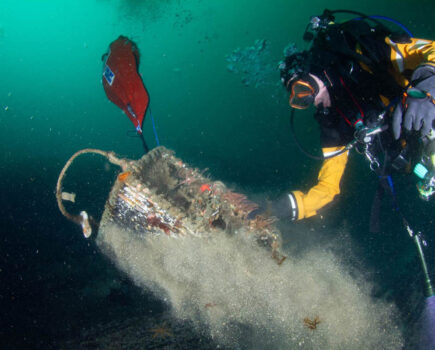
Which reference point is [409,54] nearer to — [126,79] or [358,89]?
[358,89]

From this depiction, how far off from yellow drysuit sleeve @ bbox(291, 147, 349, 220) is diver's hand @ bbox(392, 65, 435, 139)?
145 centimetres

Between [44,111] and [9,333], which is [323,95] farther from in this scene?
[44,111]

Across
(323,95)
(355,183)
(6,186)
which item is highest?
(323,95)

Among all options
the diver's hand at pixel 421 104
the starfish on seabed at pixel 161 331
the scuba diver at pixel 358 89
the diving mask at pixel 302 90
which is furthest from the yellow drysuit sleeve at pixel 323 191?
the starfish on seabed at pixel 161 331

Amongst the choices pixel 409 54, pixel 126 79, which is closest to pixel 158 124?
pixel 126 79

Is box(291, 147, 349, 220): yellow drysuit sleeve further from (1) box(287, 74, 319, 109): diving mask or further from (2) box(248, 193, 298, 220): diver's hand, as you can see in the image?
(1) box(287, 74, 319, 109): diving mask

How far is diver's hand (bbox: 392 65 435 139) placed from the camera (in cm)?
191

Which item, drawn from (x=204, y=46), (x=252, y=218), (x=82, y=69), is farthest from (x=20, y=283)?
(x=82, y=69)

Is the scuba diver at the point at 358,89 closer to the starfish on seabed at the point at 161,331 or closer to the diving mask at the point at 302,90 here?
the diving mask at the point at 302,90

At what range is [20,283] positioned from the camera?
5395 mm

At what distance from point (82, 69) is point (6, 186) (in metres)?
64.6

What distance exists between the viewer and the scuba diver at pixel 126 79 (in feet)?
11.4

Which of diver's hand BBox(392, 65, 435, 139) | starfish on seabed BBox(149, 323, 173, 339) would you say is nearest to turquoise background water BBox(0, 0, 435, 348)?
starfish on seabed BBox(149, 323, 173, 339)

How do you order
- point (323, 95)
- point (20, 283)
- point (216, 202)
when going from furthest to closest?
point (20, 283) < point (323, 95) < point (216, 202)
